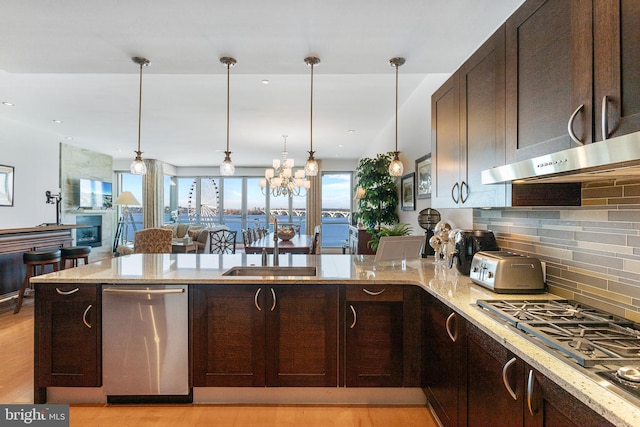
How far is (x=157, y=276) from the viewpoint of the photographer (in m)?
2.12

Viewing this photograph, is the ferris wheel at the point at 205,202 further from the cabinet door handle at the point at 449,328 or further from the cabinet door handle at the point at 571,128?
the cabinet door handle at the point at 571,128

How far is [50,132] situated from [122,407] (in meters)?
6.27

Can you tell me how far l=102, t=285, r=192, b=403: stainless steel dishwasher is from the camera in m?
2.08

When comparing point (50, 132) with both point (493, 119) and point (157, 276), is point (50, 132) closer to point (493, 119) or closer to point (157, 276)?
point (157, 276)

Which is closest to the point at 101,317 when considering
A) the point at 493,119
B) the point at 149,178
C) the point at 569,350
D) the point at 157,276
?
the point at 157,276

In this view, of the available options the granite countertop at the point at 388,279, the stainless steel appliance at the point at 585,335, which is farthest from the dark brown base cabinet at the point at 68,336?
the stainless steel appliance at the point at 585,335

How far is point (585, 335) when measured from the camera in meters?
1.12

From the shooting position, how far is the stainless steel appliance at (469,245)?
2.08 meters

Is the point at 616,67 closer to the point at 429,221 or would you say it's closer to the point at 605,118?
the point at 605,118

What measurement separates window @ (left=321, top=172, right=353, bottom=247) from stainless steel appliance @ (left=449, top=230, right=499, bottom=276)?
740 cm

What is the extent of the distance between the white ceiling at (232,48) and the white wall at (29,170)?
1.17m

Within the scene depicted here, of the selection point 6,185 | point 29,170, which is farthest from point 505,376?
point 29,170

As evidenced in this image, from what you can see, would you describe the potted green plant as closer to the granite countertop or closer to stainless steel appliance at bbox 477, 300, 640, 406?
the granite countertop

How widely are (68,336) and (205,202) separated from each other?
28.5 ft
